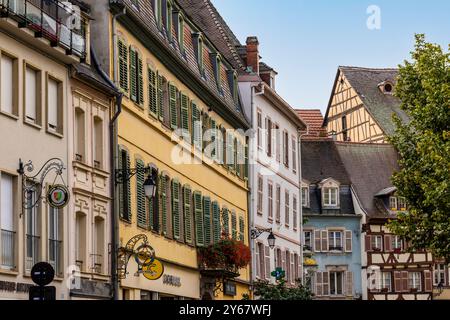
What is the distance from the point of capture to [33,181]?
2494 centimetres

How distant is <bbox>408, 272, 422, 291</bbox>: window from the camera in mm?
78250

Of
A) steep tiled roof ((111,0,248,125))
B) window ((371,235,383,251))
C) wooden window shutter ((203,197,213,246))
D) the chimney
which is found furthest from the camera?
window ((371,235,383,251))

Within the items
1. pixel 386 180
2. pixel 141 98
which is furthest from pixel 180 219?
pixel 386 180

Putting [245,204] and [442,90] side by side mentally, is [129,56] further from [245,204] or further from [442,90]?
[245,204]

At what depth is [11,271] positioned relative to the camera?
23.6m

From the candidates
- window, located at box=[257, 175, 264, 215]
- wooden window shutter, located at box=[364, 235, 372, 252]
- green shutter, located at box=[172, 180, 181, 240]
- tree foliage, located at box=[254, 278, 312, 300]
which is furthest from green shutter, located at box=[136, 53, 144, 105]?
wooden window shutter, located at box=[364, 235, 372, 252]

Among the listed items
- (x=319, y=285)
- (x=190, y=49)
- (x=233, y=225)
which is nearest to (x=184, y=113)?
(x=190, y=49)

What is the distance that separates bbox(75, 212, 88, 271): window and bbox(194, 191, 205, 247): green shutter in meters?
12.0

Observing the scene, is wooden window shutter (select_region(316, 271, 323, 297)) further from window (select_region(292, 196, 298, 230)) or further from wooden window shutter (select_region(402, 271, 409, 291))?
window (select_region(292, 196, 298, 230))

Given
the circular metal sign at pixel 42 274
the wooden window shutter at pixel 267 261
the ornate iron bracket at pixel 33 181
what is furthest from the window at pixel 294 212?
the circular metal sign at pixel 42 274

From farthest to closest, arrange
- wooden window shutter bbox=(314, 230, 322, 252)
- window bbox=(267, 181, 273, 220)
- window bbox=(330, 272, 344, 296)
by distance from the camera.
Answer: wooden window shutter bbox=(314, 230, 322, 252) < window bbox=(330, 272, 344, 296) < window bbox=(267, 181, 273, 220)

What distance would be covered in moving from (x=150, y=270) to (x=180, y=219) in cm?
714

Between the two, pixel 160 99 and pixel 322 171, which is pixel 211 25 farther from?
pixel 322 171

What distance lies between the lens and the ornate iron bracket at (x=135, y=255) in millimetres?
30078
